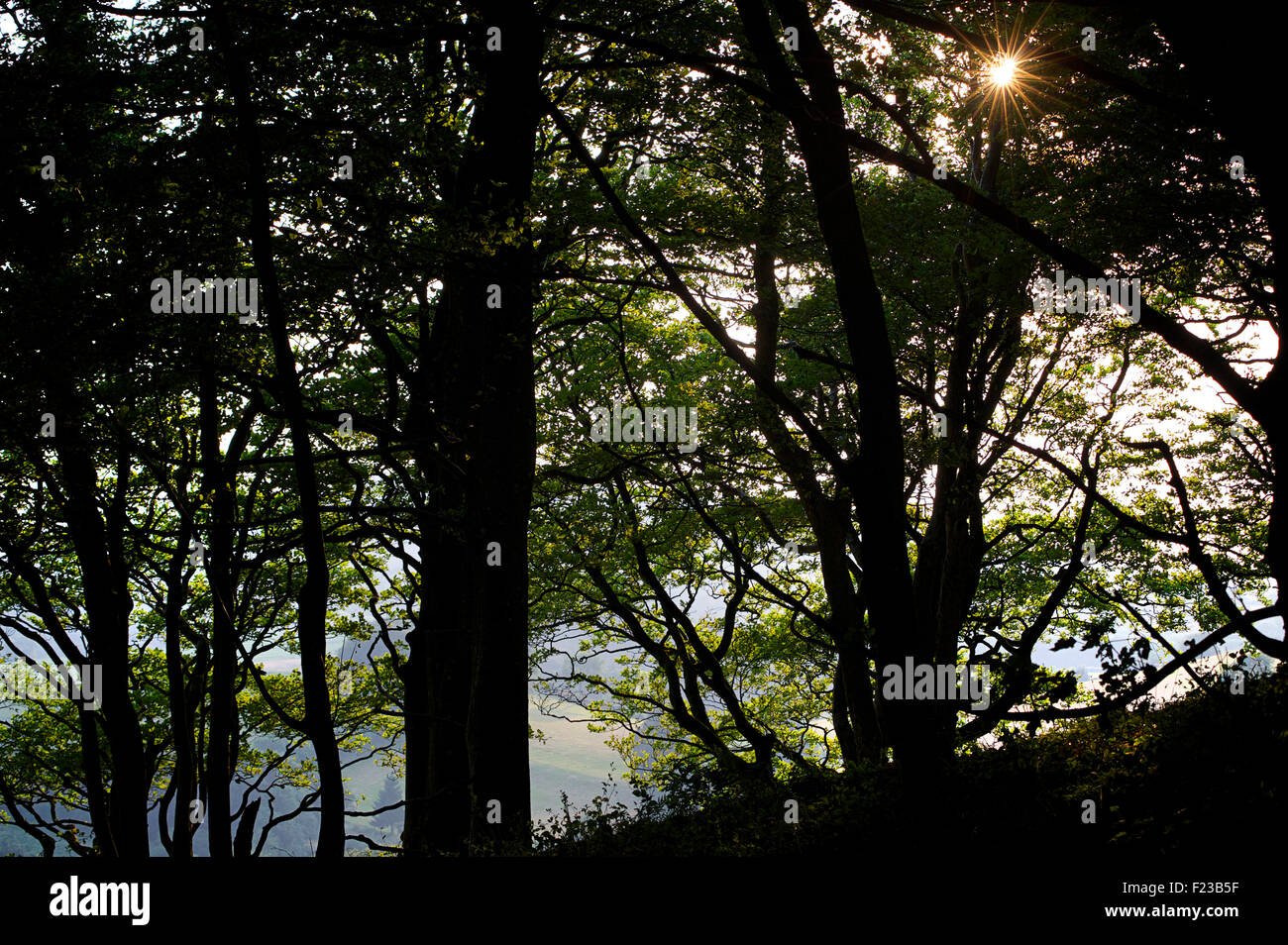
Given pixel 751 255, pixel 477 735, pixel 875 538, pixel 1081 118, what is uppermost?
pixel 751 255

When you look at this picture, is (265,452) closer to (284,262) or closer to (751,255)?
(284,262)

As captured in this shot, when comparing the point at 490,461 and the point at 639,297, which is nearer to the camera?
the point at 490,461

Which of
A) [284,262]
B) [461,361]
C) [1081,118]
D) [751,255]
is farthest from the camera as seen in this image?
[751,255]

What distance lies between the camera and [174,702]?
9680mm

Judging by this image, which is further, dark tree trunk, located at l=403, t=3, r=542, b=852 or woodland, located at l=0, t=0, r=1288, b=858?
dark tree trunk, located at l=403, t=3, r=542, b=852

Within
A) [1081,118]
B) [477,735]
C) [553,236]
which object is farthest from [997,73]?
[477,735]

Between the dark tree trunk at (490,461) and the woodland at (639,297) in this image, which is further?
the dark tree trunk at (490,461)

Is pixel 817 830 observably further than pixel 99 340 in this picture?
No

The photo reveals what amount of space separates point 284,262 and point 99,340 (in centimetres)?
161

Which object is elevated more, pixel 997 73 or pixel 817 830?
pixel 997 73

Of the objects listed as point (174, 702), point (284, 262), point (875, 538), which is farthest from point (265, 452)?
point (875, 538)

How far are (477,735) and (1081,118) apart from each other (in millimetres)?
8578

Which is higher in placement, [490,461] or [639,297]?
[639,297]
